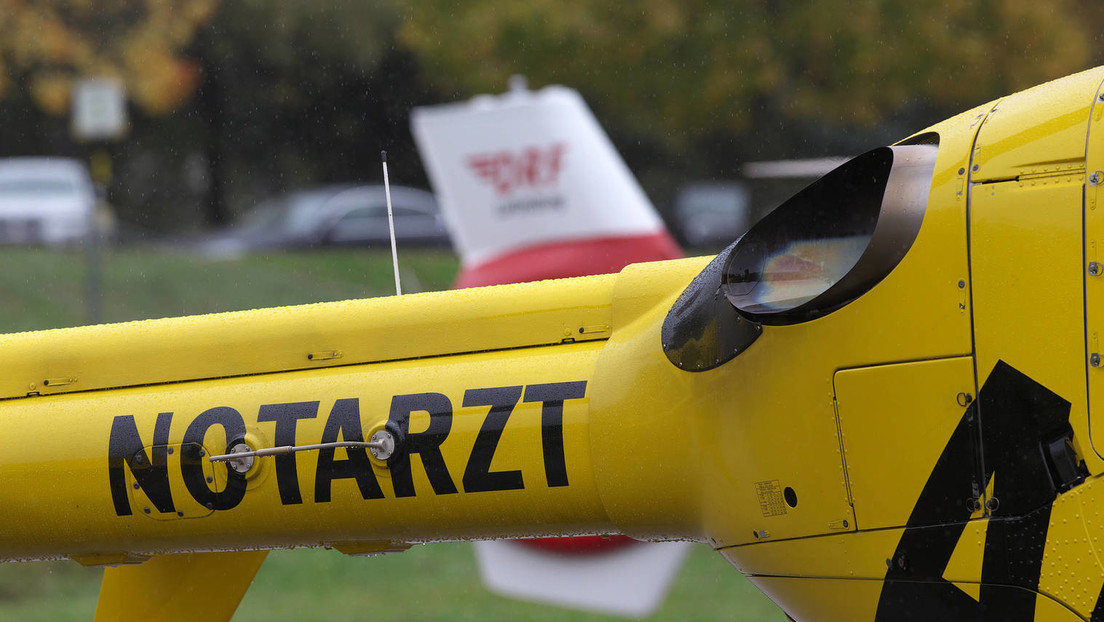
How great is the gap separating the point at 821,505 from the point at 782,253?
19.5 inches

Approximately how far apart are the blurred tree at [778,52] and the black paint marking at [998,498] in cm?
1124

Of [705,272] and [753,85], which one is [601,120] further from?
[705,272]

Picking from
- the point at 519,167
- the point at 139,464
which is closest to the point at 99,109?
the point at 519,167

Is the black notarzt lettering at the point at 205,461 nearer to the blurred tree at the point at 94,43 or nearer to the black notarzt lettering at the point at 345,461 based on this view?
the black notarzt lettering at the point at 345,461

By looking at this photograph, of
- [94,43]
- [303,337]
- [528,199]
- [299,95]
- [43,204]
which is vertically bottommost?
[43,204]

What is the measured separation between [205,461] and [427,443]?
572 millimetres

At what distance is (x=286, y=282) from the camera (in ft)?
47.5

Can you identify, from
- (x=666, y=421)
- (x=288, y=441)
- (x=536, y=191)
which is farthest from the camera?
(x=536, y=191)

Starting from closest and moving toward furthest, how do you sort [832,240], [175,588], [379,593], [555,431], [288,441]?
[832,240], [555,431], [288,441], [175,588], [379,593]

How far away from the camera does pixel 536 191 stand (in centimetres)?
616

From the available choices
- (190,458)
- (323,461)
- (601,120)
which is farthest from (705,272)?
(601,120)

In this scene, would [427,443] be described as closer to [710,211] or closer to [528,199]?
[528,199]

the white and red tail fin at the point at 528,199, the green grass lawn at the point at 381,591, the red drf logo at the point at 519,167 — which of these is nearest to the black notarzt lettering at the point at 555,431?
the green grass lawn at the point at 381,591

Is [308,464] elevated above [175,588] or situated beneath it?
elevated above
